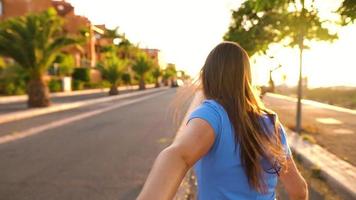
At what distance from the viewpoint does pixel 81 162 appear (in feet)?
34.8

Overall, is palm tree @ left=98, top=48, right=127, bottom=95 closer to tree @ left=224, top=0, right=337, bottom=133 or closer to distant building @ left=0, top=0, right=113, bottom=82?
distant building @ left=0, top=0, right=113, bottom=82

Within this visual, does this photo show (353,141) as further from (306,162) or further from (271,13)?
(271,13)

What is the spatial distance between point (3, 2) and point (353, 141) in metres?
59.1

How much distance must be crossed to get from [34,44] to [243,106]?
2694 centimetres

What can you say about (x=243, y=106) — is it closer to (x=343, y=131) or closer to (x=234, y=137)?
(x=234, y=137)

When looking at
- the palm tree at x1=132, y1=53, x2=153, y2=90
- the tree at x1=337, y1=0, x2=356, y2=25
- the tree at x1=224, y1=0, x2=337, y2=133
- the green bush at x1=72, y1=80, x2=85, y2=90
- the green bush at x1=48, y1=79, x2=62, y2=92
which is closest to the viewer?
the tree at x1=337, y1=0, x2=356, y2=25

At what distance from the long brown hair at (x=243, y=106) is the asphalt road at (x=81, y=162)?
18.1 ft

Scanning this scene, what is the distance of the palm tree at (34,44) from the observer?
27672 mm

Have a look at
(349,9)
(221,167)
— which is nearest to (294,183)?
(221,167)

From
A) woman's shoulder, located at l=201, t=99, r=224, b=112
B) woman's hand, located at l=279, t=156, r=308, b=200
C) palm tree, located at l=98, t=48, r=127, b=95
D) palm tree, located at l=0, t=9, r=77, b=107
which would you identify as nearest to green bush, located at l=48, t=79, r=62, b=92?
palm tree, located at l=98, t=48, r=127, b=95

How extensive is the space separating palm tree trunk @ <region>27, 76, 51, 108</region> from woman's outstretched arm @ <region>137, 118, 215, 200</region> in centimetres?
2762

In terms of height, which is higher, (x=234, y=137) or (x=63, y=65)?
(x=234, y=137)

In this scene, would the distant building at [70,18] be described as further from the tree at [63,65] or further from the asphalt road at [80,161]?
the asphalt road at [80,161]

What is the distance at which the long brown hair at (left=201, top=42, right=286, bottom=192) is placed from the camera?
6.58 ft
